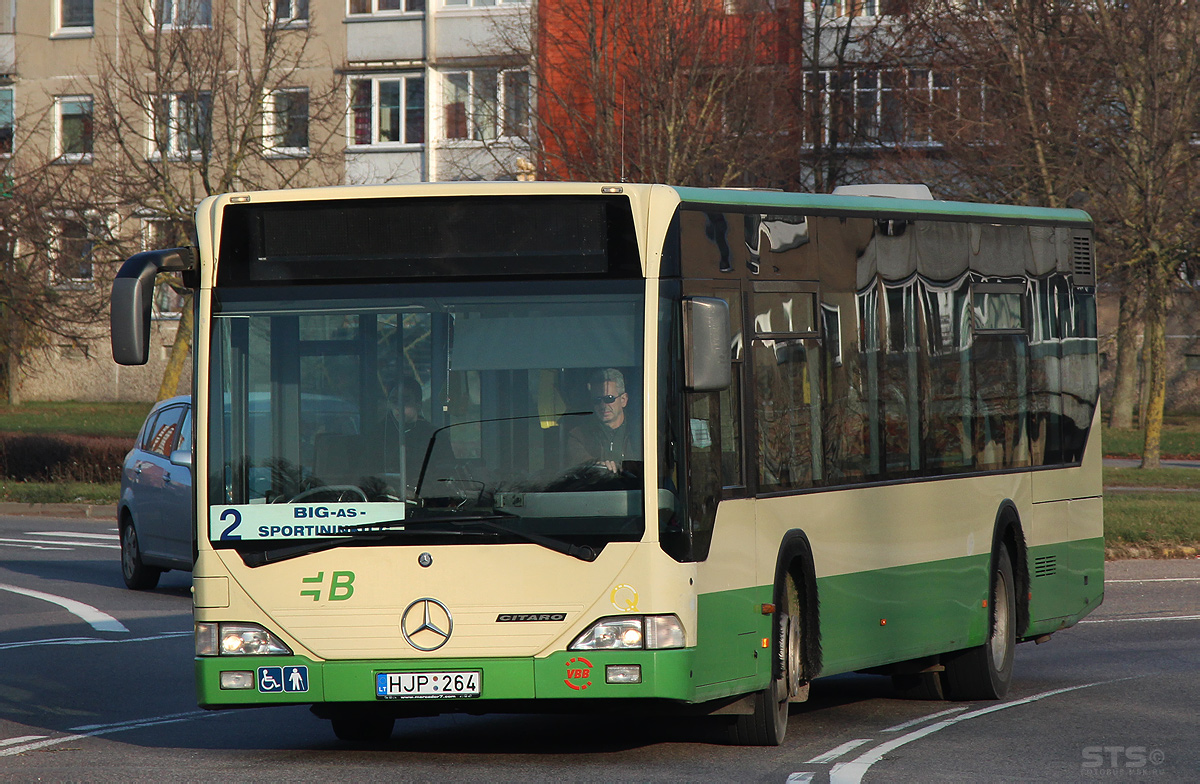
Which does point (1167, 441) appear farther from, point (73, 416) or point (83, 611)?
point (83, 611)

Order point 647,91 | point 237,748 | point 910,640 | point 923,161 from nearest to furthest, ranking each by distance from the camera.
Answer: point 237,748, point 910,640, point 647,91, point 923,161

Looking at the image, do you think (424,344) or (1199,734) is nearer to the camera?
(424,344)

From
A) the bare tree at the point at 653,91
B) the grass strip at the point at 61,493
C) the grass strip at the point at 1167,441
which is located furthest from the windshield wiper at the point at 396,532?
the grass strip at the point at 1167,441

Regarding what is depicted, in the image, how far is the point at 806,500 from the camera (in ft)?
28.6

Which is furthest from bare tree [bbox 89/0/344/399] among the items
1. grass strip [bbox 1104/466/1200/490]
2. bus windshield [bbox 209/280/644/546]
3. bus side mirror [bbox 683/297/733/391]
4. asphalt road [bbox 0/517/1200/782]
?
bus side mirror [bbox 683/297/733/391]

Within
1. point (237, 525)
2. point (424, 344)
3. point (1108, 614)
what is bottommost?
point (1108, 614)

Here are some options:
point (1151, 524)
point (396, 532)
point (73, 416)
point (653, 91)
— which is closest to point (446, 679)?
point (396, 532)

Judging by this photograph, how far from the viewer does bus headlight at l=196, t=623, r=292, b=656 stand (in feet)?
25.0

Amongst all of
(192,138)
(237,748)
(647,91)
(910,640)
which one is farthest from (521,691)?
(192,138)

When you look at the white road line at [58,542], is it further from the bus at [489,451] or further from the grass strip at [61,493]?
the bus at [489,451]

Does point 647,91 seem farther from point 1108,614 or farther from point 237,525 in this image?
point 237,525

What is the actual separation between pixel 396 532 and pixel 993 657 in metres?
4.68

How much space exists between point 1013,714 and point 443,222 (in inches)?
177

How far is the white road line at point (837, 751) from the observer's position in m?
8.06
